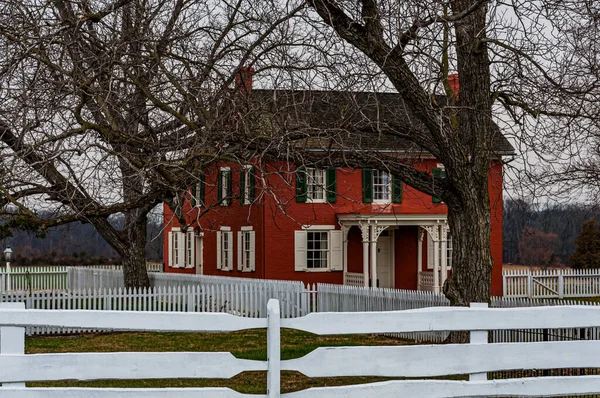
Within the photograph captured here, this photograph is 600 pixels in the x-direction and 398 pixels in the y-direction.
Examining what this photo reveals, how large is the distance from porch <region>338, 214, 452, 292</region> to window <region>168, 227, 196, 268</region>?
8.76 metres

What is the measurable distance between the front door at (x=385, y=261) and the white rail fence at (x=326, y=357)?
27.2 meters

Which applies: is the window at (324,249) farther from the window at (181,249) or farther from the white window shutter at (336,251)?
the window at (181,249)

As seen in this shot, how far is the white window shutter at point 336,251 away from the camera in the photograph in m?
32.3

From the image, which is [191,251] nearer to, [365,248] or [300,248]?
[300,248]

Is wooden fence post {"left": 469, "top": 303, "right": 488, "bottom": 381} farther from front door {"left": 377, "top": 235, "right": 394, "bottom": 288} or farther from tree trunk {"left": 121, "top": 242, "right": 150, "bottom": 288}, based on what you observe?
front door {"left": 377, "top": 235, "right": 394, "bottom": 288}

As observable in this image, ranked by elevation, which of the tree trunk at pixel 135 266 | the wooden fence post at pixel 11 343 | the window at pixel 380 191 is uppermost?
the window at pixel 380 191

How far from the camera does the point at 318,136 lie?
11.7 m

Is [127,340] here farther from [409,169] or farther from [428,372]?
[428,372]

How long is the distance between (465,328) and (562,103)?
6.99 meters

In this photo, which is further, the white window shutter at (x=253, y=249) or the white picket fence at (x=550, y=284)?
the white picket fence at (x=550, y=284)

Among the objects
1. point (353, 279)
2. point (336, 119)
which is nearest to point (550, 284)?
point (353, 279)

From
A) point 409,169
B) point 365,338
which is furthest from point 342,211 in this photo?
point 409,169

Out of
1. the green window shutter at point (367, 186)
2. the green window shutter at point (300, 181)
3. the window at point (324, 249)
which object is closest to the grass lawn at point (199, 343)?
the green window shutter at point (300, 181)

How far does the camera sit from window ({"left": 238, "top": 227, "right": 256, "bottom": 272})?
3262 centimetres
